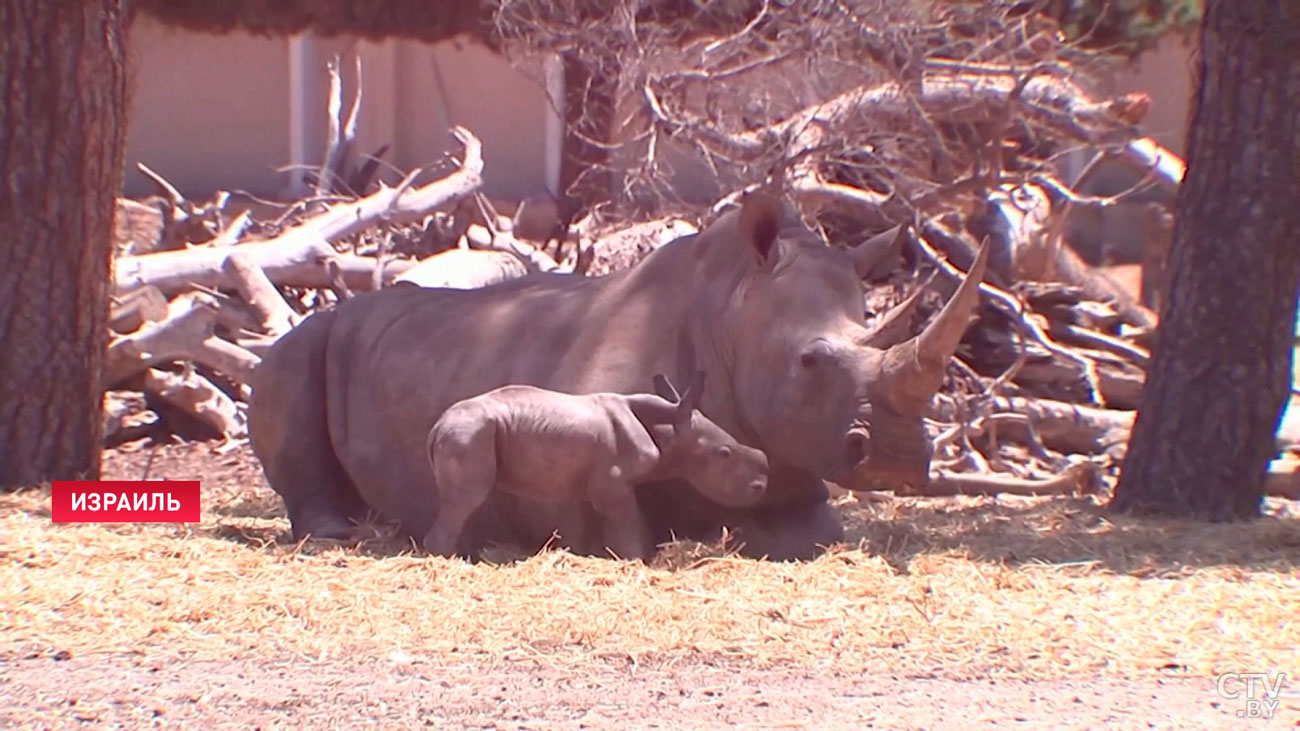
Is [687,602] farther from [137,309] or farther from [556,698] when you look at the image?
[137,309]

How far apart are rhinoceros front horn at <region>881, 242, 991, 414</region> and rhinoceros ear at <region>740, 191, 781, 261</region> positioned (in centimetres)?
83

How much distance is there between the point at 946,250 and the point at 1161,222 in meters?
6.33

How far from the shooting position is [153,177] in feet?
37.9

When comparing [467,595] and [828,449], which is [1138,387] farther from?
[467,595]

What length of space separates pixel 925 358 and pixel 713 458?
852mm

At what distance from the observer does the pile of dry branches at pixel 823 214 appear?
34.9 ft

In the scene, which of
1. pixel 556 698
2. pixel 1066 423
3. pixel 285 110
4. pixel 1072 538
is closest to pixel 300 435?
pixel 556 698

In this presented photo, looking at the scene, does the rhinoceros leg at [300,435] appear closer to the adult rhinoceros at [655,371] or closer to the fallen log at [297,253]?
the adult rhinoceros at [655,371]

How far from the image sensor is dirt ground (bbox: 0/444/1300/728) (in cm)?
443

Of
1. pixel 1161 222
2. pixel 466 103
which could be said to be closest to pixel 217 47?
pixel 466 103

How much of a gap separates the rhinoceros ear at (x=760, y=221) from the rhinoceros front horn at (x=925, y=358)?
32.8 inches

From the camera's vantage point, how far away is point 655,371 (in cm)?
647

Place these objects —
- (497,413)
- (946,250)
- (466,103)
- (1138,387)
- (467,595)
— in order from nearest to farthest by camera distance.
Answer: (467,595), (497,413), (1138,387), (946,250), (466,103)

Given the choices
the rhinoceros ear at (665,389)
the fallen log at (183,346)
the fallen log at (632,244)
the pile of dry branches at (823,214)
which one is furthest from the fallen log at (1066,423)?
the rhinoceros ear at (665,389)
